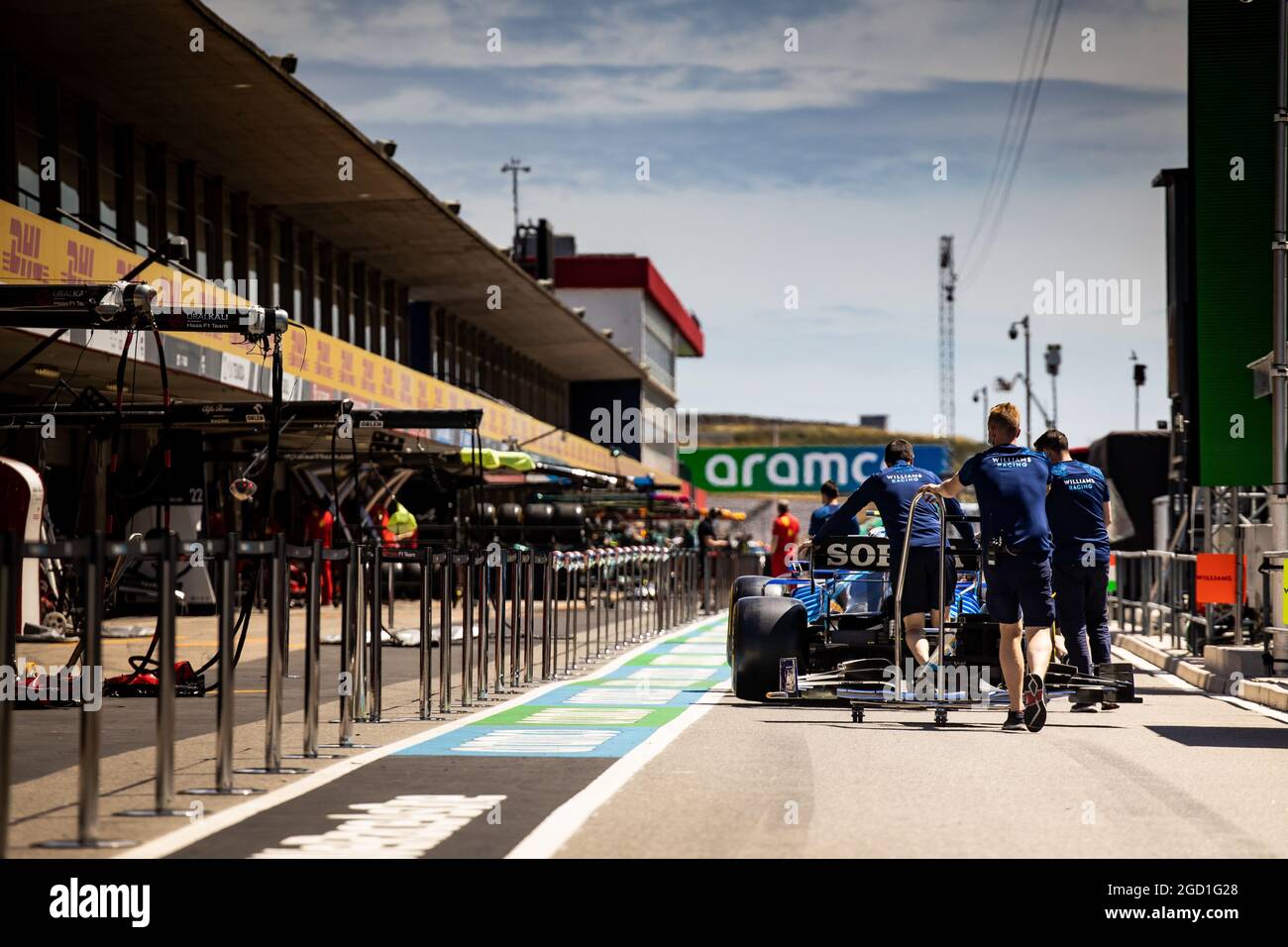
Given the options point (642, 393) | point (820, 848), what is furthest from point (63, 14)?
point (642, 393)

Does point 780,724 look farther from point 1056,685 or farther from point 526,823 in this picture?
point 526,823

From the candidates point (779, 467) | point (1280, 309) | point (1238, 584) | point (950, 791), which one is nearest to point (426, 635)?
point (950, 791)

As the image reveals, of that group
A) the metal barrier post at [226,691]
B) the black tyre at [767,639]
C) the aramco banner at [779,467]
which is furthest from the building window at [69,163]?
the aramco banner at [779,467]

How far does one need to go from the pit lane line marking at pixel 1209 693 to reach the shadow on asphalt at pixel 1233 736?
36.5 inches

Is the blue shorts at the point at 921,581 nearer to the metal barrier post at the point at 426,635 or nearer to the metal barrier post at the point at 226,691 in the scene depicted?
the metal barrier post at the point at 426,635

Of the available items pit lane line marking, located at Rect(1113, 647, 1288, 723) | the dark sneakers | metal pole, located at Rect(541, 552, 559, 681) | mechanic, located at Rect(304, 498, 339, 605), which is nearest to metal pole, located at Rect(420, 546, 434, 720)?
metal pole, located at Rect(541, 552, 559, 681)

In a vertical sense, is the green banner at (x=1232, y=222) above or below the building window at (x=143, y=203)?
below

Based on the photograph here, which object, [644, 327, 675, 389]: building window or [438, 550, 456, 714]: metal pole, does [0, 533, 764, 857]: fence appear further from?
[644, 327, 675, 389]: building window

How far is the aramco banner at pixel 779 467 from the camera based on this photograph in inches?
3009

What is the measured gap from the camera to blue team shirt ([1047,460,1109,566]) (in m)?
13.1

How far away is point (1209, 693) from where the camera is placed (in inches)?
603

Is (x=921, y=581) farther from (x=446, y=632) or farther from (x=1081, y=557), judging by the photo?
(x=446, y=632)

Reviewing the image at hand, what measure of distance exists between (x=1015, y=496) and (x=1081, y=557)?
1952mm
